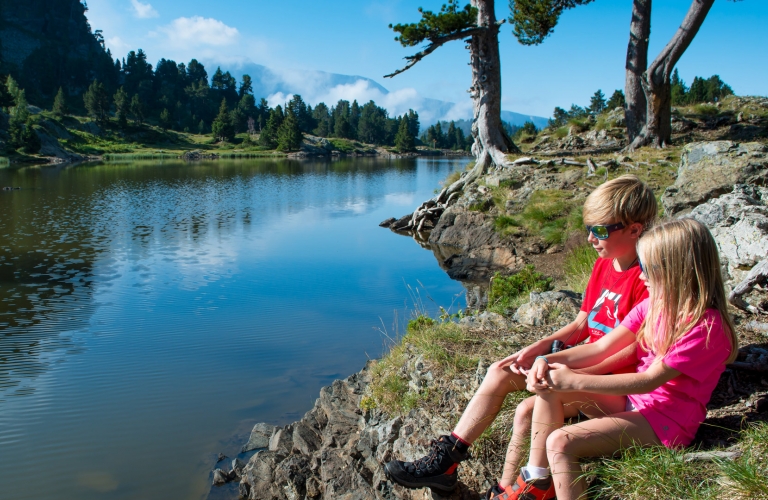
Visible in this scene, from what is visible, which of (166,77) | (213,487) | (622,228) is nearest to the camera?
(622,228)

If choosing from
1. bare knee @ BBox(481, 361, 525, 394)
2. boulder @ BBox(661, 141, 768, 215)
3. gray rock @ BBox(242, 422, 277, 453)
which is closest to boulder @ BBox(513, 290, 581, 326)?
bare knee @ BBox(481, 361, 525, 394)

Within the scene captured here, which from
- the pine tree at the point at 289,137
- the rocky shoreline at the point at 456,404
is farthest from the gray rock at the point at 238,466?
the pine tree at the point at 289,137

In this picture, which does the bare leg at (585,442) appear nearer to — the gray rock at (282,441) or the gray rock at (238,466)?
the gray rock at (282,441)

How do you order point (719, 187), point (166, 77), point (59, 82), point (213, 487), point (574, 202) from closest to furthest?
point (213, 487) → point (719, 187) → point (574, 202) → point (59, 82) → point (166, 77)

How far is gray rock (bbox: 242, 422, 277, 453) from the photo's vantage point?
221 inches

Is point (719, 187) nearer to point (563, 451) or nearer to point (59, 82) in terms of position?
point (563, 451)

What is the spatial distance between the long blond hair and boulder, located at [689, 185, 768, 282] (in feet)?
9.64

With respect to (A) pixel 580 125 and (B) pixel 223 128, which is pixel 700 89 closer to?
(A) pixel 580 125

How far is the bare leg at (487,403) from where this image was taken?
3.19 meters

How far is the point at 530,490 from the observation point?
2818 mm

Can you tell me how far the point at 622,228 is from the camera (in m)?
3.37

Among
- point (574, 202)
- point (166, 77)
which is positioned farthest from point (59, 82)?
point (574, 202)

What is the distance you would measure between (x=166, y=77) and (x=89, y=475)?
144 metres

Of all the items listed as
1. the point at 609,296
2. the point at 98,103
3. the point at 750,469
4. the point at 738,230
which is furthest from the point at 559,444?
the point at 98,103
